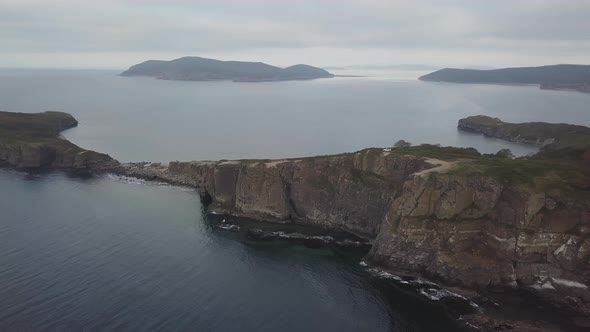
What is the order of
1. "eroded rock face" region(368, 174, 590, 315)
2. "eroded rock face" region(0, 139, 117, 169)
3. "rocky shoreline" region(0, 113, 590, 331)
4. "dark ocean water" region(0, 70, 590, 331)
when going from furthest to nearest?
"eroded rock face" region(0, 139, 117, 169)
"rocky shoreline" region(0, 113, 590, 331)
"eroded rock face" region(368, 174, 590, 315)
"dark ocean water" region(0, 70, 590, 331)

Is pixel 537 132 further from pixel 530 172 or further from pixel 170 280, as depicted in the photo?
pixel 170 280

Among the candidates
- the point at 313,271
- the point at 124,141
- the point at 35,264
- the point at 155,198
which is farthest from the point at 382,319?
the point at 124,141

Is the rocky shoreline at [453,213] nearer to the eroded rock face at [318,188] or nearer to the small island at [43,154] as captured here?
the eroded rock face at [318,188]

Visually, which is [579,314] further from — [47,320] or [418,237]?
[47,320]

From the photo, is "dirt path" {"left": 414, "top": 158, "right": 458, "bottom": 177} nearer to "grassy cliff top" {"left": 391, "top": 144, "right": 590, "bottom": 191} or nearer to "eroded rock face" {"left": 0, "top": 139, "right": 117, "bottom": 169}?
"grassy cliff top" {"left": 391, "top": 144, "right": 590, "bottom": 191}

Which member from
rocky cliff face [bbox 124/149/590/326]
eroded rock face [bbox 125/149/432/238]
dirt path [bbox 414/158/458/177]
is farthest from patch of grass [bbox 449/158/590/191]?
eroded rock face [bbox 125/149/432/238]

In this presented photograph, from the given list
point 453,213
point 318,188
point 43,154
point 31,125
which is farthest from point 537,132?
point 31,125

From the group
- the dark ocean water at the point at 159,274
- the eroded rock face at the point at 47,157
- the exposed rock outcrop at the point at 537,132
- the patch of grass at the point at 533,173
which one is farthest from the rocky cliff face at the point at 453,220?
the exposed rock outcrop at the point at 537,132
